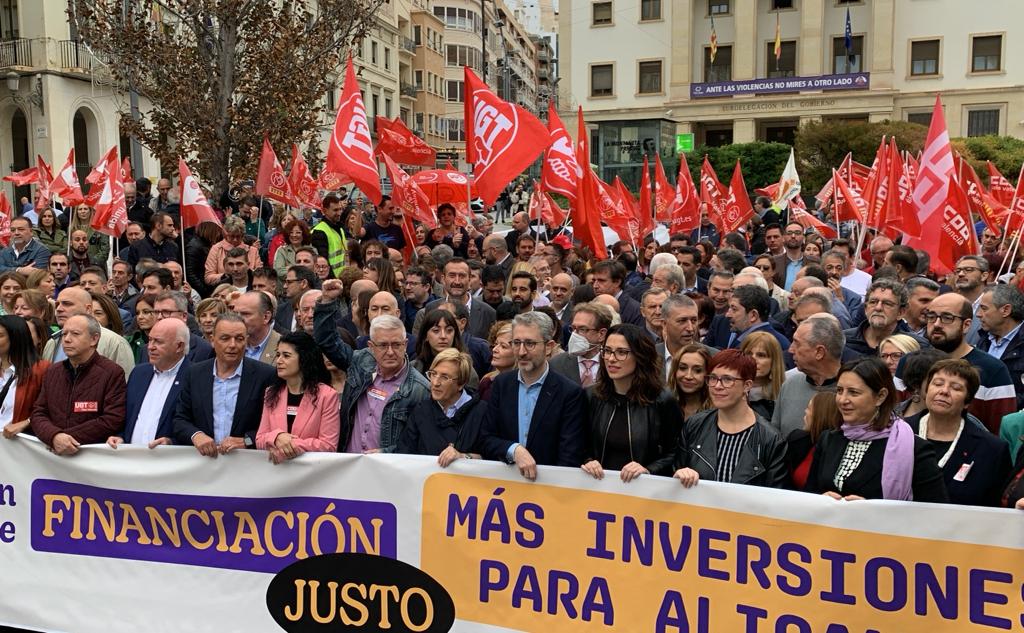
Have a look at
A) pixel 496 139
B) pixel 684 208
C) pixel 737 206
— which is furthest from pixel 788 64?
pixel 496 139

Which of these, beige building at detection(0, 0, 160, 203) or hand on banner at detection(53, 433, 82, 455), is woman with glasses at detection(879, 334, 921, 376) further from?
beige building at detection(0, 0, 160, 203)

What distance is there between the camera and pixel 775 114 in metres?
55.1

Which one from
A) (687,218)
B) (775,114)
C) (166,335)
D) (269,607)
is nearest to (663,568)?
(269,607)

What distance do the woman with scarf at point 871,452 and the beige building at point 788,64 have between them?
152ft

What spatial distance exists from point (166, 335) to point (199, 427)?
57cm

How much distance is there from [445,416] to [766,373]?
5.40ft

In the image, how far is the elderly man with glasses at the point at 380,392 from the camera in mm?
5184

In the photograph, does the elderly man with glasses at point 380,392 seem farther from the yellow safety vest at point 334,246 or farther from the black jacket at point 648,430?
the yellow safety vest at point 334,246

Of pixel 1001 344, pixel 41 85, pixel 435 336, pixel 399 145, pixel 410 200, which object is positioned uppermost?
pixel 41 85

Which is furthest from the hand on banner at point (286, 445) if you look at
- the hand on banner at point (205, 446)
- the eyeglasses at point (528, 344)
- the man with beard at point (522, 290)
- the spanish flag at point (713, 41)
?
the spanish flag at point (713, 41)

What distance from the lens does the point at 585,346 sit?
585 cm

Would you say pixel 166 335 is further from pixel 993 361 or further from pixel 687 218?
pixel 687 218

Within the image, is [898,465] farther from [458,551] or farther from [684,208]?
[684,208]

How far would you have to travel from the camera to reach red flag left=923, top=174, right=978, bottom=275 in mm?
10125
